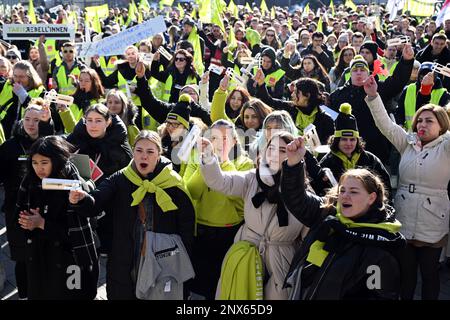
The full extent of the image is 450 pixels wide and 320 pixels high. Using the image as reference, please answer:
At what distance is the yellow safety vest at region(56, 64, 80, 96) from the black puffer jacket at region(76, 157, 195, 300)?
4.80 meters

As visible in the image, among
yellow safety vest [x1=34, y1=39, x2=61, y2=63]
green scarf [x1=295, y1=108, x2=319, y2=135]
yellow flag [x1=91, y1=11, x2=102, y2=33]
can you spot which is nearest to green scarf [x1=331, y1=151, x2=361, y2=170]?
green scarf [x1=295, y1=108, x2=319, y2=135]

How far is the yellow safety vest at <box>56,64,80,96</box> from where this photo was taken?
8.25 meters

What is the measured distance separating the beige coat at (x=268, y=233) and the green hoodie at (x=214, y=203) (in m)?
0.39

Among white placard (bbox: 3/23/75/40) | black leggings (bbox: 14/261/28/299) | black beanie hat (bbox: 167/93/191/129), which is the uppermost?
white placard (bbox: 3/23/75/40)

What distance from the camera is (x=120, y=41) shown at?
8.62m

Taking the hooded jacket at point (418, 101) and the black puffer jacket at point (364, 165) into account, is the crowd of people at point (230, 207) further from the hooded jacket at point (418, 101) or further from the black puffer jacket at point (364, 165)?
the hooded jacket at point (418, 101)

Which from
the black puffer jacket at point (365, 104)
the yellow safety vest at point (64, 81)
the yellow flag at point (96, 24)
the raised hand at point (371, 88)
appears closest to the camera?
the raised hand at point (371, 88)

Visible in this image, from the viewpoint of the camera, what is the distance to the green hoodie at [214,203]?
4.08m

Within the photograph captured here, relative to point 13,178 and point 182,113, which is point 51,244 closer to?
point 13,178

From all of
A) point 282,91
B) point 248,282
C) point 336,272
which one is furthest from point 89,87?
point 336,272

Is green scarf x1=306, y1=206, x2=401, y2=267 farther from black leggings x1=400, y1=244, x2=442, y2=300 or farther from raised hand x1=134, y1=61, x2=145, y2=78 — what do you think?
raised hand x1=134, y1=61, x2=145, y2=78

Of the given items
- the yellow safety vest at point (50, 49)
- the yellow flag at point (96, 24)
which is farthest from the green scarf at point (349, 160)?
the yellow flag at point (96, 24)

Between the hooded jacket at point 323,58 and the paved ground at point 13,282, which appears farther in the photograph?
the hooded jacket at point 323,58

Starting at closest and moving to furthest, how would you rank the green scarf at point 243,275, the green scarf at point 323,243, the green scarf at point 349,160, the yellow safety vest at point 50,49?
the green scarf at point 323,243 → the green scarf at point 243,275 → the green scarf at point 349,160 → the yellow safety vest at point 50,49
